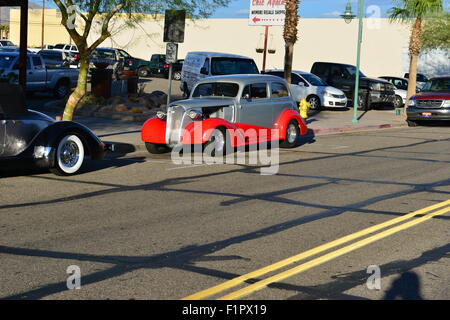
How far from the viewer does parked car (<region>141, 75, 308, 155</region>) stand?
14594mm

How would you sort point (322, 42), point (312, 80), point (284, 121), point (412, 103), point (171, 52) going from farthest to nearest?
point (322, 42), point (312, 80), point (412, 103), point (171, 52), point (284, 121)

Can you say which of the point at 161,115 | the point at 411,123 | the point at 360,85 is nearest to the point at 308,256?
the point at 161,115

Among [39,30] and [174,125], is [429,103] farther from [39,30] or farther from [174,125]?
[39,30]

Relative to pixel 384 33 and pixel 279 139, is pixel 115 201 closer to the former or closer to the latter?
pixel 279 139

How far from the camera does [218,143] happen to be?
48.5ft

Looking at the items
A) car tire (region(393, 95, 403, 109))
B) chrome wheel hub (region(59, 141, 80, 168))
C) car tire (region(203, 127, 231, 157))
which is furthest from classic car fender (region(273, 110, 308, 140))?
car tire (region(393, 95, 403, 109))

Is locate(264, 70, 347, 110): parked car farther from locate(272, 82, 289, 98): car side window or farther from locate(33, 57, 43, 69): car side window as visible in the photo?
locate(272, 82, 289, 98): car side window

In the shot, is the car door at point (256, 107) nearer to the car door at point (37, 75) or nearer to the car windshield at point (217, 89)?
the car windshield at point (217, 89)

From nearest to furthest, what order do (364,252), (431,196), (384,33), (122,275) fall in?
(122,275)
(364,252)
(431,196)
(384,33)

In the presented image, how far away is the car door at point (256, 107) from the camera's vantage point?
15.9 meters

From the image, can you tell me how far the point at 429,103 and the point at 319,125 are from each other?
4.50 m

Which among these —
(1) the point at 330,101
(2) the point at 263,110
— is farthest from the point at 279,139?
(1) the point at 330,101

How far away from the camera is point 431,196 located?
1075 centimetres

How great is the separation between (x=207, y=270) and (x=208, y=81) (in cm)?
1022
